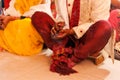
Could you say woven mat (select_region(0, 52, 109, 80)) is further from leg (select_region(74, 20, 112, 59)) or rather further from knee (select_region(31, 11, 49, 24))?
knee (select_region(31, 11, 49, 24))

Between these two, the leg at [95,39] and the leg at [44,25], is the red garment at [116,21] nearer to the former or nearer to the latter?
the leg at [95,39]

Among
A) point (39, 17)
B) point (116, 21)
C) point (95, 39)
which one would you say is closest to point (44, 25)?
point (39, 17)

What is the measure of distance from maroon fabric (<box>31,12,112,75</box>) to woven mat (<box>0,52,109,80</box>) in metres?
0.06

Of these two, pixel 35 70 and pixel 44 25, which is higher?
pixel 44 25

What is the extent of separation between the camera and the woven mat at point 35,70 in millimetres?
1485

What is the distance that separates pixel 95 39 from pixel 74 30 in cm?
17

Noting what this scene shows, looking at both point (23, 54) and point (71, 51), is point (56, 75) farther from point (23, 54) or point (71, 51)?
point (23, 54)

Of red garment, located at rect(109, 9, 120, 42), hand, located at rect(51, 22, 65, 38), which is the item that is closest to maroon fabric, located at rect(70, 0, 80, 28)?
hand, located at rect(51, 22, 65, 38)

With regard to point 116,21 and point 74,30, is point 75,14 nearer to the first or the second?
point 74,30

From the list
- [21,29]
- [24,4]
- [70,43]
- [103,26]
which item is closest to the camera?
[103,26]

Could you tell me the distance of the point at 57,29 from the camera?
1.66 metres

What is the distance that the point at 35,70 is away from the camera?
157 cm

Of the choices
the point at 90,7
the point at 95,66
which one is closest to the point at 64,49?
the point at 95,66

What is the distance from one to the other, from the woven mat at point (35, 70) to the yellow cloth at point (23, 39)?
0.08 m
